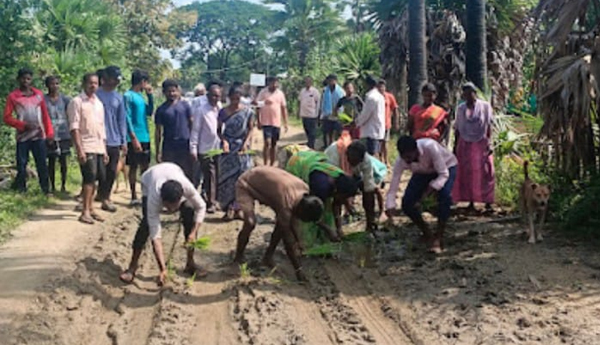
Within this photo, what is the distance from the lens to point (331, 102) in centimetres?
1333

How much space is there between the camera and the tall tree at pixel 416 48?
38.8ft

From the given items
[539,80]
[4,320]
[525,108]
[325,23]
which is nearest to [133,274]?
[4,320]

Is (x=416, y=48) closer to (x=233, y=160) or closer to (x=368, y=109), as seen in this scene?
(x=368, y=109)

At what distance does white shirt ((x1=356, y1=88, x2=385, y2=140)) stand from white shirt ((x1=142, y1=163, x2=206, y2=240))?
4.33 meters

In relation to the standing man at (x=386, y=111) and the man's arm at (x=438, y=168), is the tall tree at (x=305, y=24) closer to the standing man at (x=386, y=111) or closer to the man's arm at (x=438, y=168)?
the standing man at (x=386, y=111)

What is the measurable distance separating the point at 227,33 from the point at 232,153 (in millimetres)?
56219

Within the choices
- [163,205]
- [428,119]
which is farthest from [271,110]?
[163,205]

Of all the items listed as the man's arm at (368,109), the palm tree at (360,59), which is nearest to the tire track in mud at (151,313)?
the man's arm at (368,109)

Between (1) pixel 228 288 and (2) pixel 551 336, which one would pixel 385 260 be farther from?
(2) pixel 551 336

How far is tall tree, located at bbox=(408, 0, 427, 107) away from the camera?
466 inches

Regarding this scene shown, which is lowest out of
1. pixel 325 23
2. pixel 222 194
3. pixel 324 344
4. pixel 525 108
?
pixel 324 344

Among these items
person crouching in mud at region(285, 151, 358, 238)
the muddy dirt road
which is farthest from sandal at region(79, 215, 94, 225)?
person crouching in mud at region(285, 151, 358, 238)

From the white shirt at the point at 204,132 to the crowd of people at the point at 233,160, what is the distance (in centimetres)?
1

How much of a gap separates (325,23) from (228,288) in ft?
121
